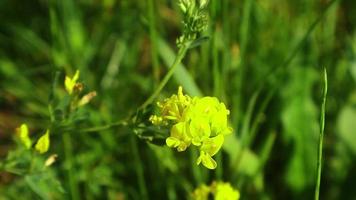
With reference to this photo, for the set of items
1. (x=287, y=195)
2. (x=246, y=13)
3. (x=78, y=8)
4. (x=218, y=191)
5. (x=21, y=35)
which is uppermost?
(x=78, y=8)

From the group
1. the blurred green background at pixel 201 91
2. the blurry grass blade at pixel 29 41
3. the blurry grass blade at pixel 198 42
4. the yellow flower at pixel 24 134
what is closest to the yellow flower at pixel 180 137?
the blurry grass blade at pixel 198 42

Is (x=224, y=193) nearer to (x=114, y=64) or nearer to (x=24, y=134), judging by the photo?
(x=24, y=134)

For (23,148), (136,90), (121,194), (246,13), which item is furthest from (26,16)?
(23,148)

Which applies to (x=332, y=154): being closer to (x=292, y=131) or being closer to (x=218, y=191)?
(x=292, y=131)

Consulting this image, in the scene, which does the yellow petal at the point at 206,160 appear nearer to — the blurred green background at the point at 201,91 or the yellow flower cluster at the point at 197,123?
the yellow flower cluster at the point at 197,123

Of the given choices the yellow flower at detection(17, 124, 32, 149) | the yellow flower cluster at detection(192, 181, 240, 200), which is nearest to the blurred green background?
the yellow flower cluster at detection(192, 181, 240, 200)

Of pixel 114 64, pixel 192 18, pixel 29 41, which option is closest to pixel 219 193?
pixel 192 18
